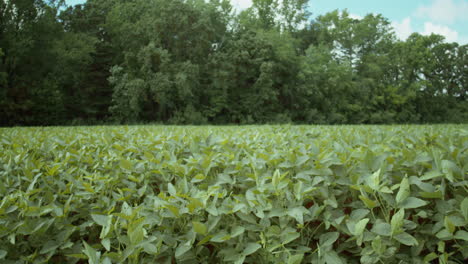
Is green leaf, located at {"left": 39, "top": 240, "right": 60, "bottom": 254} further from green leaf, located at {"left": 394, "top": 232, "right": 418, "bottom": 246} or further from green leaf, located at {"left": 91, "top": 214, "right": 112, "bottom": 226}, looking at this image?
green leaf, located at {"left": 394, "top": 232, "right": 418, "bottom": 246}

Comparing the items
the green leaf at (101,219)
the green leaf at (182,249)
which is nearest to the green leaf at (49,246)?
the green leaf at (101,219)

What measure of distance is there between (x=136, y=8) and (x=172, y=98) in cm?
1207

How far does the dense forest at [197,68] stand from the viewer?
25.8m

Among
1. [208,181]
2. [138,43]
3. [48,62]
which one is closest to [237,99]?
[138,43]

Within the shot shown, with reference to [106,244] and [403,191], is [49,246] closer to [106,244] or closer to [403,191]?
[106,244]

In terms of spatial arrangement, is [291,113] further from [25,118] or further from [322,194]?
[322,194]

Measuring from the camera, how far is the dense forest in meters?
25.8

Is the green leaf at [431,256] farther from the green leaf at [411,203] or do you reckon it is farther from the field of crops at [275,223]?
the green leaf at [411,203]

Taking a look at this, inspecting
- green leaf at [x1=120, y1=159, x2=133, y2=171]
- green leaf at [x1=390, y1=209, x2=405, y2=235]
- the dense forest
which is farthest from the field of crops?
the dense forest

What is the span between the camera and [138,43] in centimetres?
3019

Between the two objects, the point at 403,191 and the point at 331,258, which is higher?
the point at 403,191

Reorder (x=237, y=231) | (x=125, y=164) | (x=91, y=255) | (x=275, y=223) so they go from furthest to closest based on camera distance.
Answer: (x=125, y=164) < (x=275, y=223) < (x=237, y=231) < (x=91, y=255)

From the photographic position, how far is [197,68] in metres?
27.4

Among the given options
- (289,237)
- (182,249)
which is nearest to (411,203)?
(289,237)
